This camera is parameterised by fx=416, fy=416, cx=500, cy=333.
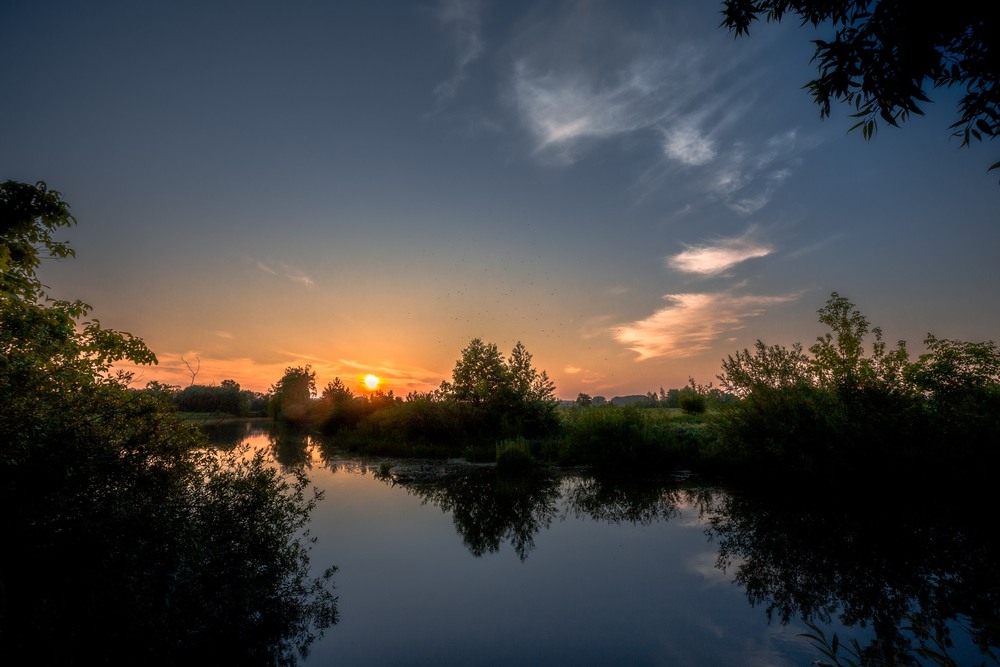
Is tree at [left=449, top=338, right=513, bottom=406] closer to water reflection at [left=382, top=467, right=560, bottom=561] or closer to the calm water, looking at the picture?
water reflection at [left=382, top=467, right=560, bottom=561]

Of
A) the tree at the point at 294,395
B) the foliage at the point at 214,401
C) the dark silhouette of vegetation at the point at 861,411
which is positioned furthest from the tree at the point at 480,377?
the foliage at the point at 214,401

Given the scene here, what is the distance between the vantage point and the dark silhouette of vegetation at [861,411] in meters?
12.3

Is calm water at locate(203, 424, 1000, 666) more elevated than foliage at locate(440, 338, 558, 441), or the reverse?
foliage at locate(440, 338, 558, 441)

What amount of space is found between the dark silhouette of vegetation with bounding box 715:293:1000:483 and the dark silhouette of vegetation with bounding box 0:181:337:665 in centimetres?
1549

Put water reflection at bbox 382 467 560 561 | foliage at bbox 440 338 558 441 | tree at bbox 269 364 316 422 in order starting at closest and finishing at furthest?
water reflection at bbox 382 467 560 561 < foliage at bbox 440 338 558 441 < tree at bbox 269 364 316 422

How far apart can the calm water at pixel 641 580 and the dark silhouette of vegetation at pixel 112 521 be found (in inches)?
45.5

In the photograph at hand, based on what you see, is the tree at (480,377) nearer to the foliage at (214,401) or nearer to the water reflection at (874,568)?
the water reflection at (874,568)

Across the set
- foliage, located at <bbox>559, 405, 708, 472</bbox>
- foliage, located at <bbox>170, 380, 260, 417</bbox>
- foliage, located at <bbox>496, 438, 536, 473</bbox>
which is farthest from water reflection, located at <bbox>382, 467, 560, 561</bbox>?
foliage, located at <bbox>170, 380, 260, 417</bbox>

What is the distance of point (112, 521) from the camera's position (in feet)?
16.6

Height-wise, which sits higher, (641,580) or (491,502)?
(491,502)

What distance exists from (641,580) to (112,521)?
8.61 meters

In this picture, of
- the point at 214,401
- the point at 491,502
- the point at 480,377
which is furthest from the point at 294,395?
the point at 491,502

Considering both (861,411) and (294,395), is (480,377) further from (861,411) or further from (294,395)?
(294,395)

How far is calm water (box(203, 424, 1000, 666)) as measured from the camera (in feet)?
19.8
